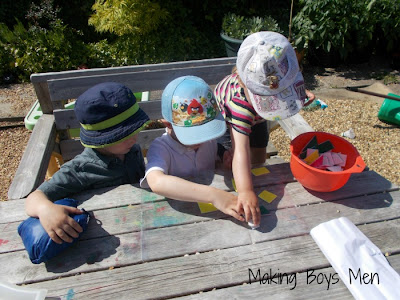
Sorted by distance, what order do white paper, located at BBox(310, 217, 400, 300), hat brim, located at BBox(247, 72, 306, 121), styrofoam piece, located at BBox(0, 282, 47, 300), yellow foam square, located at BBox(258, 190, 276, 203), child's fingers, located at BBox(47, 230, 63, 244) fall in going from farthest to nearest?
hat brim, located at BBox(247, 72, 306, 121) < yellow foam square, located at BBox(258, 190, 276, 203) < child's fingers, located at BBox(47, 230, 63, 244) < white paper, located at BBox(310, 217, 400, 300) < styrofoam piece, located at BBox(0, 282, 47, 300)

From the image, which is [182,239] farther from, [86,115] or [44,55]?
[44,55]

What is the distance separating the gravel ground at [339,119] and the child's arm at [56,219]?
7.91 feet

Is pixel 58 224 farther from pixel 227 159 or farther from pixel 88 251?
pixel 227 159

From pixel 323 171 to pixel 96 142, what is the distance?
3.53ft

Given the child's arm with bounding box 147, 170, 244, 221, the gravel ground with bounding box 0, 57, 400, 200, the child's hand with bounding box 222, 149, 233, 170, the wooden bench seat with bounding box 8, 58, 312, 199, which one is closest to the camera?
the child's arm with bounding box 147, 170, 244, 221

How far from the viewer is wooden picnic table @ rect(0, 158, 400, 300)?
3.90ft

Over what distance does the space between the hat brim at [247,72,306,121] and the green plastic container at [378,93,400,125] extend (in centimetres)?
303

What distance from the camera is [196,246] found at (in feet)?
4.47

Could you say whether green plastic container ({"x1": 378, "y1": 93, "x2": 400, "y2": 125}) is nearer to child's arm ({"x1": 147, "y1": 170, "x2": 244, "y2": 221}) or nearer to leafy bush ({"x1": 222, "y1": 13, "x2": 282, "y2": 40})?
leafy bush ({"x1": 222, "y1": 13, "x2": 282, "y2": 40})

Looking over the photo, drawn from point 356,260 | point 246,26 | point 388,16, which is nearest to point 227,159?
point 356,260

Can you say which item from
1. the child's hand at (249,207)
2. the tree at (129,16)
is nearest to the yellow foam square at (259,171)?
the child's hand at (249,207)

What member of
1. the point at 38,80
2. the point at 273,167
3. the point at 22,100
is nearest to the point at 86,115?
the point at 273,167

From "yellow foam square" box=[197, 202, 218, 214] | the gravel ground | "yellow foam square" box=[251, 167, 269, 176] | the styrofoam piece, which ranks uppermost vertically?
the styrofoam piece

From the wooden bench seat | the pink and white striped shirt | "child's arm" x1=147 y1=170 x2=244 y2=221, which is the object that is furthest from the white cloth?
the wooden bench seat
